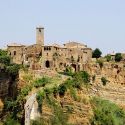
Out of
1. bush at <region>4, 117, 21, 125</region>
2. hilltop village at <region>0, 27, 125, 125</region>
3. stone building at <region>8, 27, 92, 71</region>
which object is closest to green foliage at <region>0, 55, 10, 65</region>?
hilltop village at <region>0, 27, 125, 125</region>

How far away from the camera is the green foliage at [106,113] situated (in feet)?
205

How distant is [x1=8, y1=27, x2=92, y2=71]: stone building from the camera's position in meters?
67.2

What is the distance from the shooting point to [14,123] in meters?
62.3

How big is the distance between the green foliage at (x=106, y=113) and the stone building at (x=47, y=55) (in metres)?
4.20

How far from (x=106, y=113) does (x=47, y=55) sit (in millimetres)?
7903

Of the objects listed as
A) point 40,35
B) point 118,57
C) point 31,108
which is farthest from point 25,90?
point 118,57

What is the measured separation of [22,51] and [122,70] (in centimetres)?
839

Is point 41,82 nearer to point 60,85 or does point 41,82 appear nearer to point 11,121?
point 60,85

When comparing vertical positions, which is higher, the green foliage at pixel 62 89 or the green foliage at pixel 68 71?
the green foliage at pixel 68 71

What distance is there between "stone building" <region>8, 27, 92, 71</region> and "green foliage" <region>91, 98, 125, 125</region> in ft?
13.8

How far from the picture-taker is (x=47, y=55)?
67.9 metres

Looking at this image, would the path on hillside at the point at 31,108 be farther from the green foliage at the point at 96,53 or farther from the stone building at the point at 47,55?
the green foliage at the point at 96,53

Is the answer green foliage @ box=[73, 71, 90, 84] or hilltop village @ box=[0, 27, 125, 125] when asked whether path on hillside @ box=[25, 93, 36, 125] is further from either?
green foliage @ box=[73, 71, 90, 84]

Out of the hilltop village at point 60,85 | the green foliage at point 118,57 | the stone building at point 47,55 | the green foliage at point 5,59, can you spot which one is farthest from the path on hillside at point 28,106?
the green foliage at point 118,57
